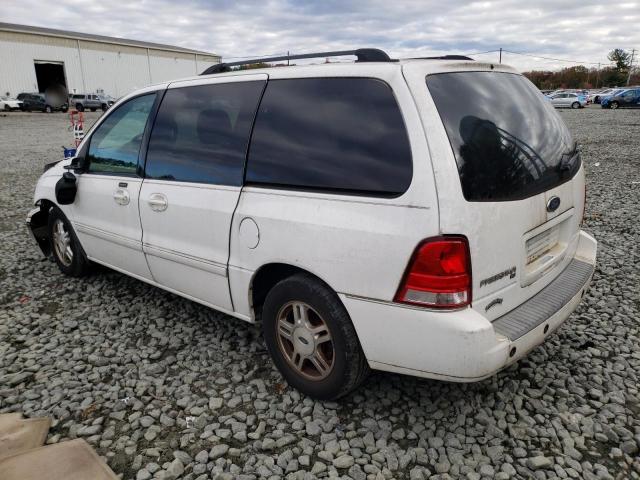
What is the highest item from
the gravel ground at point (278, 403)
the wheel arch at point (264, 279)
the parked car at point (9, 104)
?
the parked car at point (9, 104)

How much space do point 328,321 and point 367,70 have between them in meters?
1.32

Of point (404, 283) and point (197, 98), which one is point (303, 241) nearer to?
point (404, 283)

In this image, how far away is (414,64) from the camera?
8.01 feet

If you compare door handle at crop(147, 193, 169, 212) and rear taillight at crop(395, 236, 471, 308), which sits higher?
door handle at crop(147, 193, 169, 212)

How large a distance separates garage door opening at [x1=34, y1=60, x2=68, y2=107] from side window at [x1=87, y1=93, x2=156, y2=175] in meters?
48.4

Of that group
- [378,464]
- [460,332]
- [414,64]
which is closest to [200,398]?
[378,464]

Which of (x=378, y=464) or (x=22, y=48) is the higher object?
(x=22, y=48)

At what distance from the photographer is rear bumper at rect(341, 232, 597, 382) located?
2.19m

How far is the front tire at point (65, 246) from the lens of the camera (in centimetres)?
462

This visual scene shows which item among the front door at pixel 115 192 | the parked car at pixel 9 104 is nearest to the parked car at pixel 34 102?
the parked car at pixel 9 104

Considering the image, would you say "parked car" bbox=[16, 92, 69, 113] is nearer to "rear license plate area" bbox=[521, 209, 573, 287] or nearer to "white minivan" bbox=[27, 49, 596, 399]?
"white minivan" bbox=[27, 49, 596, 399]

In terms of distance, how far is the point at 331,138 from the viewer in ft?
8.39

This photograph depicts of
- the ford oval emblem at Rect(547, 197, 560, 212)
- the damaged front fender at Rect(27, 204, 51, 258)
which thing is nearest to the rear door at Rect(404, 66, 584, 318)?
the ford oval emblem at Rect(547, 197, 560, 212)

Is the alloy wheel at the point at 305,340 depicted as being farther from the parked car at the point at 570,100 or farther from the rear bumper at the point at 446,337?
the parked car at the point at 570,100
